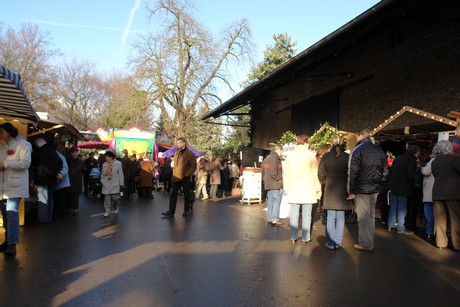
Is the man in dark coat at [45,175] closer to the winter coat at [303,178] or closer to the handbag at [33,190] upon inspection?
the handbag at [33,190]

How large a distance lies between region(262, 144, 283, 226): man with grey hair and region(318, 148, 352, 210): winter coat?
202 centimetres

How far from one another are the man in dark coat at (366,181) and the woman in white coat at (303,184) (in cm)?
66

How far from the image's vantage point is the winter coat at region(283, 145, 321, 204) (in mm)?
6445

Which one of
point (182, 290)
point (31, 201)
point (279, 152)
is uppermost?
point (279, 152)

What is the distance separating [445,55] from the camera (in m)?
9.41

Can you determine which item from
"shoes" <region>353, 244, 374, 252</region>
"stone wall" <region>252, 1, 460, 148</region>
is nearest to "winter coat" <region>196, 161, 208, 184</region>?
"stone wall" <region>252, 1, 460, 148</region>

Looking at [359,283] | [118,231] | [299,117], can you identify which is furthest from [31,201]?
[299,117]

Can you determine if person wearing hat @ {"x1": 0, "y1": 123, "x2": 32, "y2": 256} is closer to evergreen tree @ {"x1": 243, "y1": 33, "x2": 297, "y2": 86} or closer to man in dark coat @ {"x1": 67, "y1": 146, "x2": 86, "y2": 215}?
man in dark coat @ {"x1": 67, "y1": 146, "x2": 86, "y2": 215}

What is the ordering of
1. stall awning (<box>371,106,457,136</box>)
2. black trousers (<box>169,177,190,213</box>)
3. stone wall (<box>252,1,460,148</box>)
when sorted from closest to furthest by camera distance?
stall awning (<box>371,106,457,136</box>), stone wall (<box>252,1,460,148</box>), black trousers (<box>169,177,190,213</box>)

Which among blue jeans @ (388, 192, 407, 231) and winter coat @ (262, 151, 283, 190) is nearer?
blue jeans @ (388, 192, 407, 231)

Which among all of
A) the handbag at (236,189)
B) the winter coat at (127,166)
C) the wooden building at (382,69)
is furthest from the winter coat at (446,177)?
the handbag at (236,189)

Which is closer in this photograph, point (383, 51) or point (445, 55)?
point (445, 55)

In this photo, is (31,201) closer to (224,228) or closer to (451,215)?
(224,228)

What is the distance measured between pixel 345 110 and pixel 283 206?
5.83 metres
